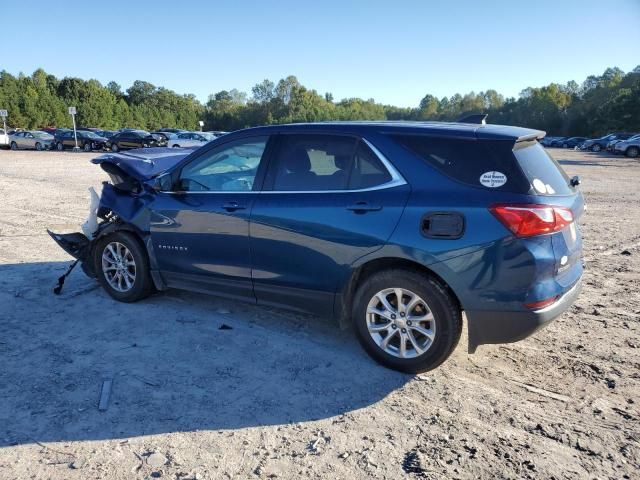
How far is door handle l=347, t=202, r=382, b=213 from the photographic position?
3773 millimetres

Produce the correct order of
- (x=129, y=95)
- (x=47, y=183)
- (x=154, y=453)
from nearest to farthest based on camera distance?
(x=154, y=453) → (x=47, y=183) → (x=129, y=95)

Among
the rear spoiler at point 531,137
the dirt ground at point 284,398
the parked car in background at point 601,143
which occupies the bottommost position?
the dirt ground at point 284,398

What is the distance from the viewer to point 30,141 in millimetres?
41000

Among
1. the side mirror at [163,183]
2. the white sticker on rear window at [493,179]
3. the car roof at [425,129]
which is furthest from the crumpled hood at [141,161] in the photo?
the white sticker on rear window at [493,179]

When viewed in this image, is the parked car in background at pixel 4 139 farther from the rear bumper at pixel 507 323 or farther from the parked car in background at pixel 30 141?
the rear bumper at pixel 507 323

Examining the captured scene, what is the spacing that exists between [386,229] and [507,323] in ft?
3.41

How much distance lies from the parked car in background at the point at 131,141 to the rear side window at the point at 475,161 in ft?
122

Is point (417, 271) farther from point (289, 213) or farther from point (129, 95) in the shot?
point (129, 95)

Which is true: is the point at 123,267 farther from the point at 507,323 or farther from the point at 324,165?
the point at 507,323

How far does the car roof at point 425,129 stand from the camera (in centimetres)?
363

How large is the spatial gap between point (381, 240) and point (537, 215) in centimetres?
105

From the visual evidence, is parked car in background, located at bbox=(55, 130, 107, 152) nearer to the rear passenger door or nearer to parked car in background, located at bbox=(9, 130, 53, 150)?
parked car in background, located at bbox=(9, 130, 53, 150)

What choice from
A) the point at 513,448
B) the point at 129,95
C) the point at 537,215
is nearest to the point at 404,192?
the point at 537,215

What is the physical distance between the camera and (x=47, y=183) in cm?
1641
